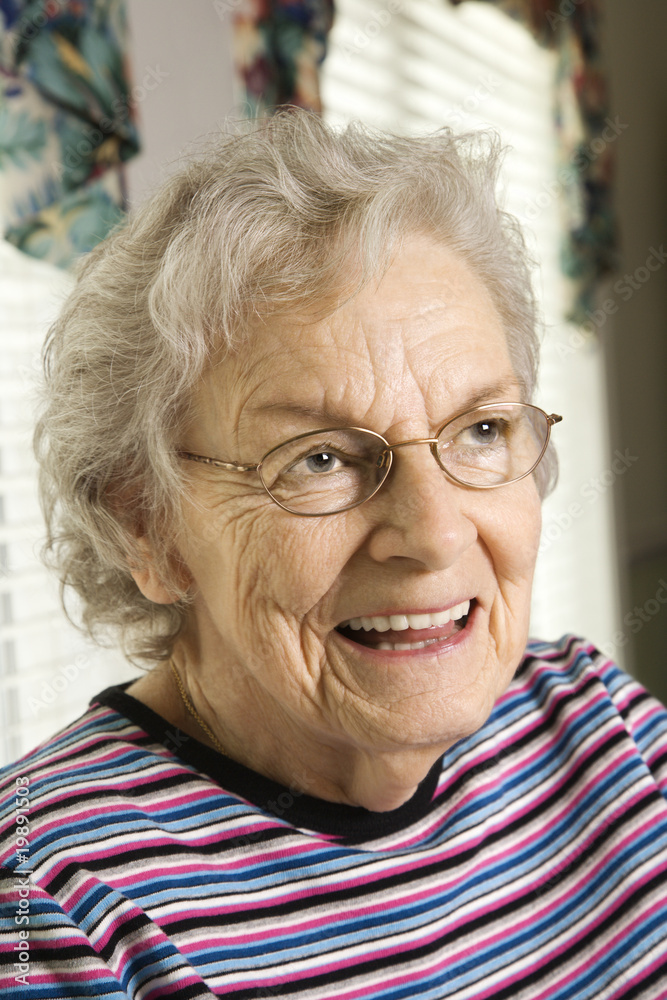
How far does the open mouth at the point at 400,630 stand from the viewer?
108 cm

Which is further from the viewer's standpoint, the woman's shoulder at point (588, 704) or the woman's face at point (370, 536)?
the woman's shoulder at point (588, 704)

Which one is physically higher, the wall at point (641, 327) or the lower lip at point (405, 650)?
the wall at point (641, 327)

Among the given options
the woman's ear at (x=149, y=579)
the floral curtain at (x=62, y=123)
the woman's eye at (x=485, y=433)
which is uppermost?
the floral curtain at (x=62, y=123)

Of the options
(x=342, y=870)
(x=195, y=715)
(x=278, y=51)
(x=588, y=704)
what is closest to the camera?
(x=342, y=870)

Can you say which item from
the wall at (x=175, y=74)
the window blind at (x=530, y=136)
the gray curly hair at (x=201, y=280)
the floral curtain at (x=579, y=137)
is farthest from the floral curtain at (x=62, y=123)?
the floral curtain at (x=579, y=137)

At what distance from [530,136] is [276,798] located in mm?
3182

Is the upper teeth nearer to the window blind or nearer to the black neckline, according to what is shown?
the black neckline

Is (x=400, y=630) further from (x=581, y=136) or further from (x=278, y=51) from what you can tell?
(x=581, y=136)

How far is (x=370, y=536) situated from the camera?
106cm

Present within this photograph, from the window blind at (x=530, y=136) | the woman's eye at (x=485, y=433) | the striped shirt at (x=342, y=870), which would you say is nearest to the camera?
the striped shirt at (x=342, y=870)

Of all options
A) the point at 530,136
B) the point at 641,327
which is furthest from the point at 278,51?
the point at 641,327

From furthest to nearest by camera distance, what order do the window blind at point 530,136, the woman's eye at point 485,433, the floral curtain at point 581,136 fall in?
the floral curtain at point 581,136 → the window blind at point 530,136 → the woman's eye at point 485,433

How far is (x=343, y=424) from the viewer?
3.45ft

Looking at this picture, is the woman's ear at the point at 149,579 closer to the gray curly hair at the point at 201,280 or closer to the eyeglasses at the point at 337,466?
the gray curly hair at the point at 201,280
